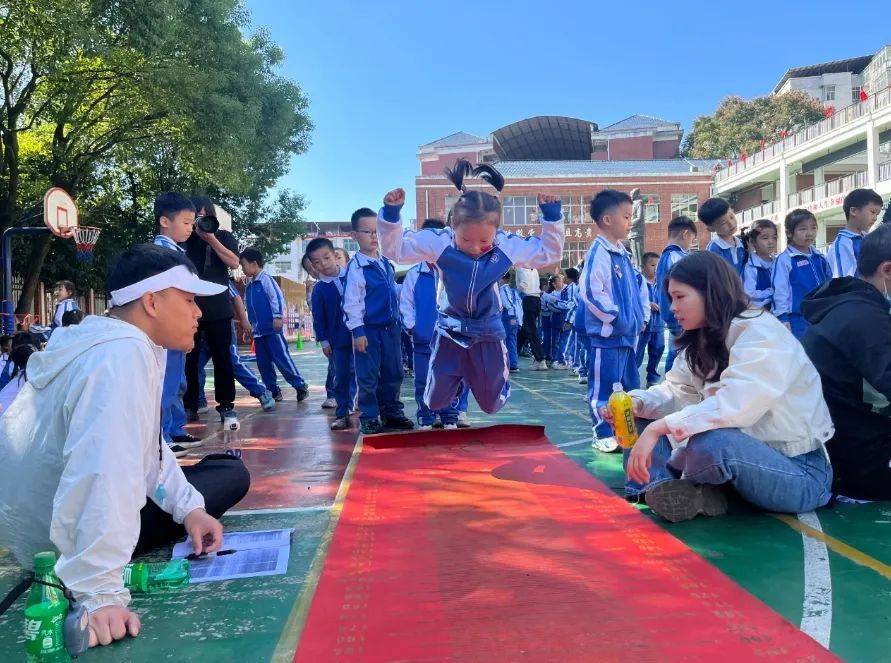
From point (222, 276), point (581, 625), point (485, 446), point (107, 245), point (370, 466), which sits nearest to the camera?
point (581, 625)

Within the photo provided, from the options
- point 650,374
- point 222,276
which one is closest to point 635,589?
point 222,276

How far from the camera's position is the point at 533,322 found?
1278cm

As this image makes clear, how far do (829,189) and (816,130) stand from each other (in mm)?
2628

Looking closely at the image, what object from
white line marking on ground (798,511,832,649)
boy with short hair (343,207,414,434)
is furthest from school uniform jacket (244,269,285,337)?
white line marking on ground (798,511,832,649)

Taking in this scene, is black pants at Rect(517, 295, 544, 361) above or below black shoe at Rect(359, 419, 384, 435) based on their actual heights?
above

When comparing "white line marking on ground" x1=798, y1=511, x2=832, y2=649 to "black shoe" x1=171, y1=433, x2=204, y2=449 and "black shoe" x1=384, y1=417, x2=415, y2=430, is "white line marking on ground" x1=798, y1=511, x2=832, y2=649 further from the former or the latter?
"black shoe" x1=171, y1=433, x2=204, y2=449

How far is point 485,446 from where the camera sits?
15.6 ft

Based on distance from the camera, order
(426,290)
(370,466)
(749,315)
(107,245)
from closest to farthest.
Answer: (749,315) < (370,466) < (426,290) < (107,245)

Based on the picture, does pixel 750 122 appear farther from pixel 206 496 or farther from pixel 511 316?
pixel 206 496

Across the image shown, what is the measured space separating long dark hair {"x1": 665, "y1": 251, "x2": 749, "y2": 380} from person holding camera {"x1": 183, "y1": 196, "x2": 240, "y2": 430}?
3.70 m

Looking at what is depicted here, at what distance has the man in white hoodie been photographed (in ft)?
6.08

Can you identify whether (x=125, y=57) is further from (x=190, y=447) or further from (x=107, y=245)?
(x=190, y=447)

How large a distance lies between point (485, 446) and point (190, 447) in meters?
2.15

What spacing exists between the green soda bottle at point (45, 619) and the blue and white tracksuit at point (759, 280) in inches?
247
